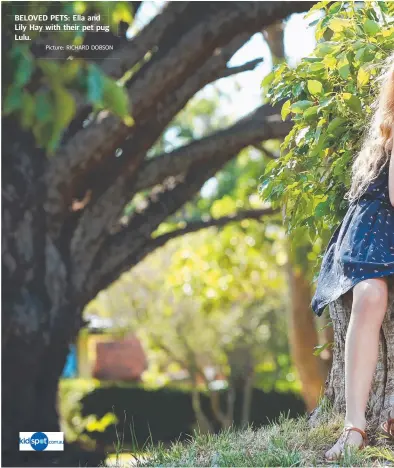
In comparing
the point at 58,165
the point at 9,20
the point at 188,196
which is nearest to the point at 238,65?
the point at 188,196

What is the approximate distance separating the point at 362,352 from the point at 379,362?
1.03ft

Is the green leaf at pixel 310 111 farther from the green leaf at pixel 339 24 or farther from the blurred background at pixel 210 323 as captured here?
the blurred background at pixel 210 323

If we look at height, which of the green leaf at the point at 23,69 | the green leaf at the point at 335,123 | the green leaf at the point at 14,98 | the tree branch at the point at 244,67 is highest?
the tree branch at the point at 244,67

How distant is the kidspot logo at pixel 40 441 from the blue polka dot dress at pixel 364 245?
1.70 metres

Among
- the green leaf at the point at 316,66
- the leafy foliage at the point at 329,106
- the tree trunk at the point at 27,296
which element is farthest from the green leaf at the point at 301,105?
the tree trunk at the point at 27,296

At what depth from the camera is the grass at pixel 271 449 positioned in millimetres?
2480

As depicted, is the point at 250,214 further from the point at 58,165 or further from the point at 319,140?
the point at 319,140

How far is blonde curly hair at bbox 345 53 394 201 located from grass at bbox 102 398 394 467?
0.73 meters

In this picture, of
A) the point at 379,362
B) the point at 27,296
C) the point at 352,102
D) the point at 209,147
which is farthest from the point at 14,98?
the point at 209,147

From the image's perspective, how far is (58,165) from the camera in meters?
4.63

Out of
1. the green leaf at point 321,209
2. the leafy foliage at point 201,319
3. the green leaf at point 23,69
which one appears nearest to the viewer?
the green leaf at point 23,69

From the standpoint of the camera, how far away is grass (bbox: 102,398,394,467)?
2.48m

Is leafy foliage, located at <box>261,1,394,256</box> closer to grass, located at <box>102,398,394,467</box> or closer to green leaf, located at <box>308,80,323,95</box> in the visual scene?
green leaf, located at <box>308,80,323,95</box>

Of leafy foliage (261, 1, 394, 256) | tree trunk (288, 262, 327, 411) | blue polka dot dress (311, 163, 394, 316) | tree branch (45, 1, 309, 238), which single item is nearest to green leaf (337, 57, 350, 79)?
leafy foliage (261, 1, 394, 256)
